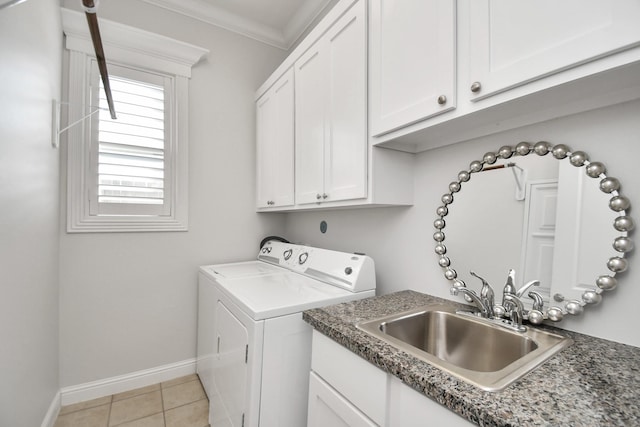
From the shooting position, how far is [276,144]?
7.27ft

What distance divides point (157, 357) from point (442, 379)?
2282 mm

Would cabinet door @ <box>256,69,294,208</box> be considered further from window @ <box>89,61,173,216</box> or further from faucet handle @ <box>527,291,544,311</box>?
faucet handle @ <box>527,291,544,311</box>

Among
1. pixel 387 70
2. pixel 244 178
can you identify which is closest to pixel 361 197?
pixel 387 70

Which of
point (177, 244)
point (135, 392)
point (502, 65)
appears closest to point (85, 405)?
point (135, 392)

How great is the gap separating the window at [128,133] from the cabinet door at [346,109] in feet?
4.33

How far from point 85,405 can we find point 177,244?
1188mm

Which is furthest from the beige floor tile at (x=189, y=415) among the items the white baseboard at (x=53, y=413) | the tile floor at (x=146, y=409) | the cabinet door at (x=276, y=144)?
the cabinet door at (x=276, y=144)

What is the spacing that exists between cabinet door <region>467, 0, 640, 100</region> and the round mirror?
0.36 m

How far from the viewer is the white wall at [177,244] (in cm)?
199

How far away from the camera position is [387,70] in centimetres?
124

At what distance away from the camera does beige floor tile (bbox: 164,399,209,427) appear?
5.74ft

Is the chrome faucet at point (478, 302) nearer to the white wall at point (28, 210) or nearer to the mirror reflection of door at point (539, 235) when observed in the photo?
the mirror reflection of door at point (539, 235)

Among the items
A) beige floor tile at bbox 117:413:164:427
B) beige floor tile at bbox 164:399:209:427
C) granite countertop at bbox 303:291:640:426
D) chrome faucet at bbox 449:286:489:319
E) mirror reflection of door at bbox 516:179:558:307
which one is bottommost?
beige floor tile at bbox 117:413:164:427

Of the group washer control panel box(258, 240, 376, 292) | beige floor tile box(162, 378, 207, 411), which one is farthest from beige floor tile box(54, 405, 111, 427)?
washer control panel box(258, 240, 376, 292)
